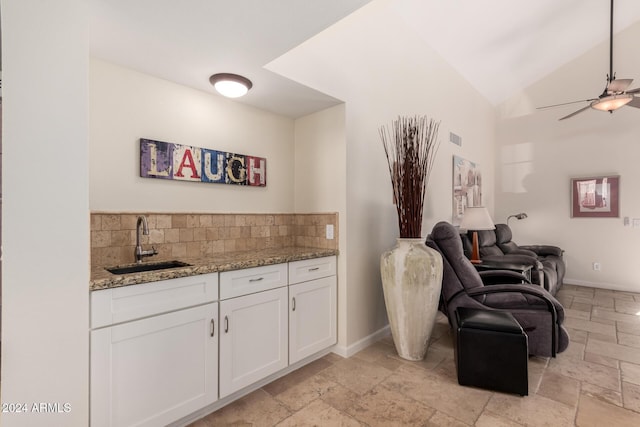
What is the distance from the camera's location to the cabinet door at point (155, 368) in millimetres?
1470

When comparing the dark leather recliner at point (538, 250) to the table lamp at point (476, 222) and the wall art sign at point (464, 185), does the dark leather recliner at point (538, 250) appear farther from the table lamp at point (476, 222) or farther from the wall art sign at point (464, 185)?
the table lamp at point (476, 222)

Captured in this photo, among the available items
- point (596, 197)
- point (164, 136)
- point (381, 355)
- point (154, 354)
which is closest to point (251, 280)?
point (154, 354)

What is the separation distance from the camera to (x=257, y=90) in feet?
8.08

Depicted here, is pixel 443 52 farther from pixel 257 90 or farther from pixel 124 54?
pixel 124 54

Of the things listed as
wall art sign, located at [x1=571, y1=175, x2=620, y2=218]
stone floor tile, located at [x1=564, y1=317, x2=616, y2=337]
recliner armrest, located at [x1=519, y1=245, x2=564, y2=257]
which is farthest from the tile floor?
wall art sign, located at [x1=571, y1=175, x2=620, y2=218]

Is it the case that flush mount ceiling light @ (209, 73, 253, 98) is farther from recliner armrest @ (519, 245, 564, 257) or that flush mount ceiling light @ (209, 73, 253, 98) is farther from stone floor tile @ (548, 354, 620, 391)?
recliner armrest @ (519, 245, 564, 257)

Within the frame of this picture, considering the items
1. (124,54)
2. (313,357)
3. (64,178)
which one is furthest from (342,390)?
Answer: (124,54)

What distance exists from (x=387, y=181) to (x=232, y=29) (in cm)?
199

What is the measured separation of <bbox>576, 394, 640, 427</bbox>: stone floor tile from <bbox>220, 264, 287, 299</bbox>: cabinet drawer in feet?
6.64

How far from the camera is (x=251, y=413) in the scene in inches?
74.8

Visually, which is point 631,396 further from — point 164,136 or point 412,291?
point 164,136

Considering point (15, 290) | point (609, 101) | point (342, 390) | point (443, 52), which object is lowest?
point (342, 390)

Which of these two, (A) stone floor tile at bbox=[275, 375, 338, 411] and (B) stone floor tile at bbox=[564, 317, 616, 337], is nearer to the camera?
(A) stone floor tile at bbox=[275, 375, 338, 411]

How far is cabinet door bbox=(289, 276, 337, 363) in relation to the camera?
2.36 meters
